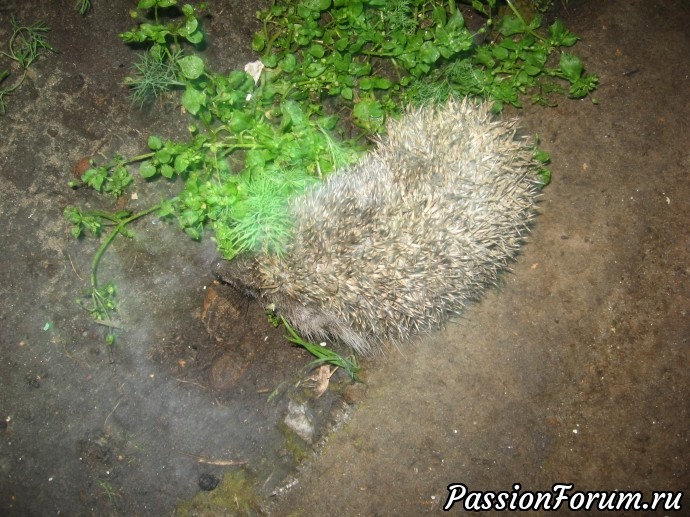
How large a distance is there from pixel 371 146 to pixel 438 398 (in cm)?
160

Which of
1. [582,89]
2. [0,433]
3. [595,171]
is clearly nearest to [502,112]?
[582,89]

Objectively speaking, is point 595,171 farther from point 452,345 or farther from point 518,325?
point 452,345

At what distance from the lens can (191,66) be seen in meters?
2.76

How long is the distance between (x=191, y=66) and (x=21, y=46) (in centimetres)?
102

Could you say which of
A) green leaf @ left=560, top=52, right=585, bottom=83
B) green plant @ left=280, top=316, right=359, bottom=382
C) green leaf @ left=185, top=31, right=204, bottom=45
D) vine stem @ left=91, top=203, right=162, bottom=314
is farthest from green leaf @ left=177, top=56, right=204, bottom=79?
green leaf @ left=560, top=52, right=585, bottom=83

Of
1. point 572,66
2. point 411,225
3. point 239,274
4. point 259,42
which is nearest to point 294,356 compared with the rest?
point 239,274

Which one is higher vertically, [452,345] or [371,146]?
[371,146]

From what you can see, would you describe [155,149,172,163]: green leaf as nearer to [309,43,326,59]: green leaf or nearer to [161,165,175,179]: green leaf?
[161,165,175,179]: green leaf

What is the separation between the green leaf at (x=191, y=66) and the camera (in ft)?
9.05

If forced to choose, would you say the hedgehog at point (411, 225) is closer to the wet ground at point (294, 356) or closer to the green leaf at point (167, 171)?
the wet ground at point (294, 356)

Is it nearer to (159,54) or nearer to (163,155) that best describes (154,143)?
(163,155)

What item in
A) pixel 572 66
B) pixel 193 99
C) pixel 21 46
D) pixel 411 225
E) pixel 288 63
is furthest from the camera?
pixel 572 66

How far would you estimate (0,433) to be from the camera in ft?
9.36

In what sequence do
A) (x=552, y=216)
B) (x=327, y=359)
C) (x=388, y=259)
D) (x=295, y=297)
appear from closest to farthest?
(x=388, y=259), (x=295, y=297), (x=327, y=359), (x=552, y=216)
